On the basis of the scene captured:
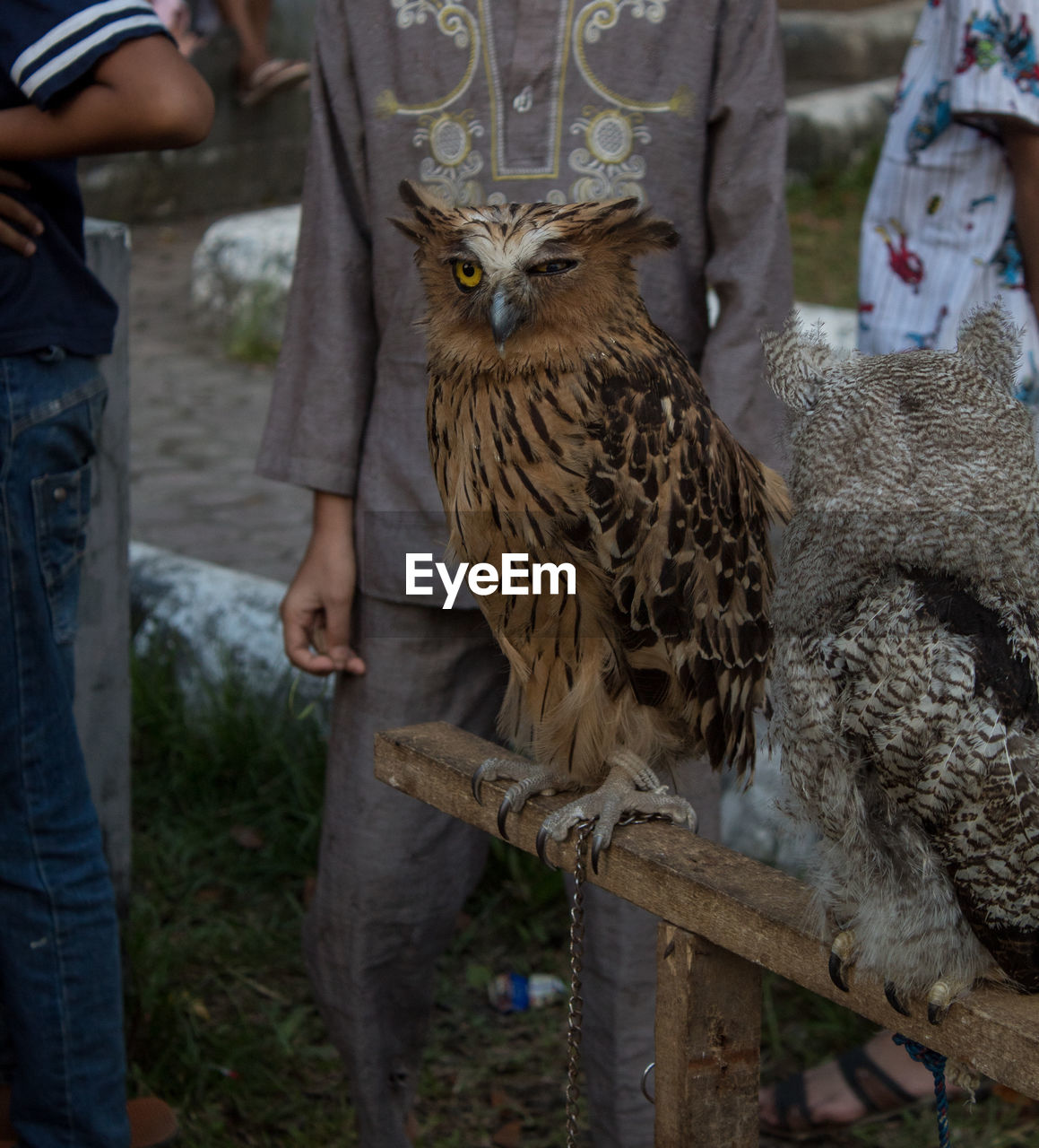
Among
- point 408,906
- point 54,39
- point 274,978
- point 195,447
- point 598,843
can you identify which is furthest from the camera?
point 195,447

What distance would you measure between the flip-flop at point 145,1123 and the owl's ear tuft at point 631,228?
2.04 m

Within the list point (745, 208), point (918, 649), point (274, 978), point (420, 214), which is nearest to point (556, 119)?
point (745, 208)

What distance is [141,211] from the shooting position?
10219mm

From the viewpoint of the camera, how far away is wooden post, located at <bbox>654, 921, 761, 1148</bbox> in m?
1.58

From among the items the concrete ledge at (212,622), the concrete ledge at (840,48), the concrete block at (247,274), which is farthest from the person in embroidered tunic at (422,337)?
the concrete ledge at (840,48)

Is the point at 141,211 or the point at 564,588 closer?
the point at 564,588

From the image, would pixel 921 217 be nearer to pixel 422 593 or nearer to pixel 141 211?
pixel 422 593

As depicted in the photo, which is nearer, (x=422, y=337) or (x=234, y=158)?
(x=422, y=337)

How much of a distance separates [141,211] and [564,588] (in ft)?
30.1

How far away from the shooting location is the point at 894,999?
4.66ft

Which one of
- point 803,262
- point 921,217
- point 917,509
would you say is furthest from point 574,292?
point 803,262

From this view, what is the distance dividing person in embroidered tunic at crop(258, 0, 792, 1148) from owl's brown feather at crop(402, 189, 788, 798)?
1.59 ft

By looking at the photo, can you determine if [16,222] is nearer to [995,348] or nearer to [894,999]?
[995,348]

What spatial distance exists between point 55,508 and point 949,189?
180 cm
